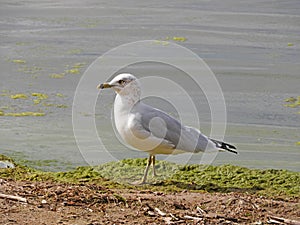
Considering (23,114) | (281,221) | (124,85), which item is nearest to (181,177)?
(124,85)

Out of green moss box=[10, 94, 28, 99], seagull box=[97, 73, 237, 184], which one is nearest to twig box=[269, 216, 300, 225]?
seagull box=[97, 73, 237, 184]

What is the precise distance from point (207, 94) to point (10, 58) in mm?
4023

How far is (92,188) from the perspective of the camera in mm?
5543

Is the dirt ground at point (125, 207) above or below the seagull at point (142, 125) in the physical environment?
below

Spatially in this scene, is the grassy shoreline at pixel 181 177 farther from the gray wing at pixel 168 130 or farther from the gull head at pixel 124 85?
the gull head at pixel 124 85

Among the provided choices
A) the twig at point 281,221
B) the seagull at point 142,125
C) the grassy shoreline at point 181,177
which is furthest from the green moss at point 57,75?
the twig at point 281,221

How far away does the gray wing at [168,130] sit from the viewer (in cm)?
657

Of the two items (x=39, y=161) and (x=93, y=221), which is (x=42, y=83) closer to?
(x=39, y=161)

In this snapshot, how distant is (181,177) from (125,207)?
6.94 feet

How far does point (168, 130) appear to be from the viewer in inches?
265

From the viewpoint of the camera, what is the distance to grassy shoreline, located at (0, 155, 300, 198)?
21.1ft

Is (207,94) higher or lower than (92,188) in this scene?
higher

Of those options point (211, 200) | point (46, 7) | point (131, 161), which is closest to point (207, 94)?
point (131, 161)

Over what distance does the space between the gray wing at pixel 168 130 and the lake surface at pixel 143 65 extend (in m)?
0.82
